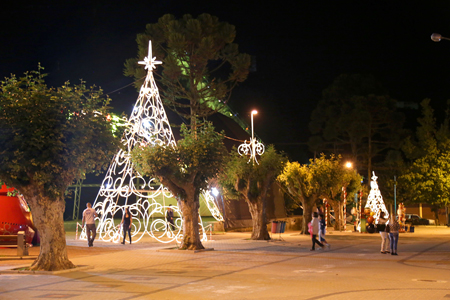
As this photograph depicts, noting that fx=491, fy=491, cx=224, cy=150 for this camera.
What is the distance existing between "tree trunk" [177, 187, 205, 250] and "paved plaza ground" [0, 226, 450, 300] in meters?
0.66

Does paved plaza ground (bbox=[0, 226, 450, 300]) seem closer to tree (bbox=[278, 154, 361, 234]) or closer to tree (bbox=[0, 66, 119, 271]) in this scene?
tree (bbox=[0, 66, 119, 271])

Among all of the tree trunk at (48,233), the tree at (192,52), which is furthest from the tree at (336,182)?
the tree trunk at (48,233)

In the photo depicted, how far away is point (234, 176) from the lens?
74.5 ft

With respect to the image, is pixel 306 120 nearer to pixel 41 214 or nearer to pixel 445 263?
pixel 445 263

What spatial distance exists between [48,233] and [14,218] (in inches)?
318

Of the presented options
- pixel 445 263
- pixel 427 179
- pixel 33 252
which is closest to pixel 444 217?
pixel 427 179

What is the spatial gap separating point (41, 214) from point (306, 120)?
4837cm

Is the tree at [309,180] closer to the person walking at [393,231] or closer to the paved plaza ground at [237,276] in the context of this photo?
the paved plaza ground at [237,276]

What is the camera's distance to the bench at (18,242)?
51.0ft

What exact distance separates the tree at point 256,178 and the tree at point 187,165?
413 cm

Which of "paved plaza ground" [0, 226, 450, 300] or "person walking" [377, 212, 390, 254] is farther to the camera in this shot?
"person walking" [377, 212, 390, 254]

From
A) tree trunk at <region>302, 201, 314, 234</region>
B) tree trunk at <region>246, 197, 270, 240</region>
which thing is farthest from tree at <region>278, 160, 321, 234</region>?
tree trunk at <region>246, 197, 270, 240</region>

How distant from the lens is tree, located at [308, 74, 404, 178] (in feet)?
146

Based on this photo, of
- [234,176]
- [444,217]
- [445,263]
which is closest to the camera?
[445,263]
